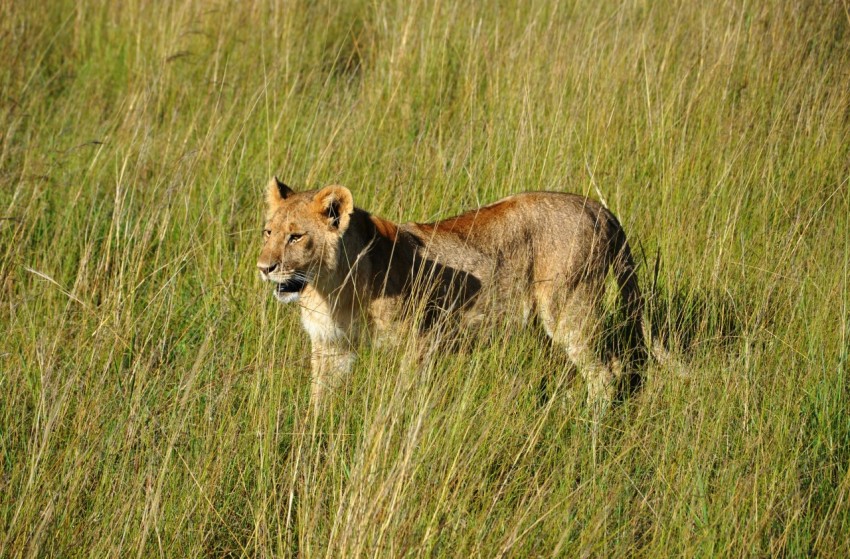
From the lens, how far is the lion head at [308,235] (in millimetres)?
4605

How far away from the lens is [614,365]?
4.71 m

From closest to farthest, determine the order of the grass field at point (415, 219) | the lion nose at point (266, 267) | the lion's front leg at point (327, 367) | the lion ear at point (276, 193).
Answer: the grass field at point (415, 219)
the lion's front leg at point (327, 367)
the lion nose at point (266, 267)
the lion ear at point (276, 193)

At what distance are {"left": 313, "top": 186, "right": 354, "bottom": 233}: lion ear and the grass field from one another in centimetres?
50

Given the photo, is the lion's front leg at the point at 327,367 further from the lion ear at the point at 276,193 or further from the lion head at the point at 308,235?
the lion ear at the point at 276,193

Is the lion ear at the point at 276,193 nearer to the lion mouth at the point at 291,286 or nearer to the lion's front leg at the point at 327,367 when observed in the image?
the lion mouth at the point at 291,286

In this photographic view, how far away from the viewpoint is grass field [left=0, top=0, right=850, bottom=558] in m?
3.22

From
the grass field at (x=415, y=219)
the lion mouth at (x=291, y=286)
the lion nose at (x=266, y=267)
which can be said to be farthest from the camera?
the lion mouth at (x=291, y=286)

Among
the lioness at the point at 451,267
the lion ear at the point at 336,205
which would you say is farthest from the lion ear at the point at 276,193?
the lion ear at the point at 336,205

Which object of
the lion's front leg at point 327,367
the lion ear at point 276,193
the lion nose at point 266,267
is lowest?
the lion's front leg at point 327,367

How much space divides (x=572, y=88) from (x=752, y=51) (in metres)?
1.18

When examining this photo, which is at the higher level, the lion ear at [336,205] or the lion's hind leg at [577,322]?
the lion ear at [336,205]

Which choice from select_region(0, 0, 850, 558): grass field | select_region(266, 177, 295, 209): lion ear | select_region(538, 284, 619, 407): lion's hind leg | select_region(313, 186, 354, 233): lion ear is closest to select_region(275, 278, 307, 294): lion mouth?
select_region(0, 0, 850, 558): grass field

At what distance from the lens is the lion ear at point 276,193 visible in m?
4.82

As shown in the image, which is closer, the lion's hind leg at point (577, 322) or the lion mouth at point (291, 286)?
the lion mouth at point (291, 286)
